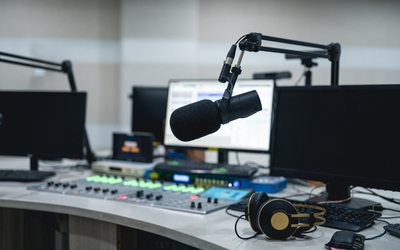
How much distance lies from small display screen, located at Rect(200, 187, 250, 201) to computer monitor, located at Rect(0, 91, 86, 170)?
2.39 ft

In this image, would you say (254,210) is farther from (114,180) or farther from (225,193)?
(114,180)

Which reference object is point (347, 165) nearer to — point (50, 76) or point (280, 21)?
point (280, 21)

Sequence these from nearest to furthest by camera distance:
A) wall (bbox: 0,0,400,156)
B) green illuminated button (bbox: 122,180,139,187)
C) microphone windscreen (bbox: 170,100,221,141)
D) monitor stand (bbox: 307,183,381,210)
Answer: microphone windscreen (bbox: 170,100,221,141) < monitor stand (bbox: 307,183,381,210) < green illuminated button (bbox: 122,180,139,187) < wall (bbox: 0,0,400,156)

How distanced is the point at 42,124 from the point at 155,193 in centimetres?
81

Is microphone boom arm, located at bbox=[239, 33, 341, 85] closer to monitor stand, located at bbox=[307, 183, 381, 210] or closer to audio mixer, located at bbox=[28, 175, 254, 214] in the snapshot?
monitor stand, located at bbox=[307, 183, 381, 210]

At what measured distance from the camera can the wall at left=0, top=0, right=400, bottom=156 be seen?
3.27 meters

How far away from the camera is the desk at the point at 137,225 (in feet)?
2.66

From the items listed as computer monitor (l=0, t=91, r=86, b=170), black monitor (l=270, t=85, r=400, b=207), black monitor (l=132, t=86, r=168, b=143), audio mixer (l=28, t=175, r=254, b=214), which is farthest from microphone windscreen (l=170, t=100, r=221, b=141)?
black monitor (l=132, t=86, r=168, b=143)

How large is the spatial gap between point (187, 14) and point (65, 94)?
1.95 metres

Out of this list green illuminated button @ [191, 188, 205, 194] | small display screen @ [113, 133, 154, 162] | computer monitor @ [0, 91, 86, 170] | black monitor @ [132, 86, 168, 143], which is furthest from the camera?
black monitor @ [132, 86, 168, 143]

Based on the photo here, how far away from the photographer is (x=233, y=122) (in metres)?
1.55

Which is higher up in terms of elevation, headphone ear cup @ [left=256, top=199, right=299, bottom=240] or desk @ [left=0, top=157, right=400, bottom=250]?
headphone ear cup @ [left=256, top=199, right=299, bottom=240]

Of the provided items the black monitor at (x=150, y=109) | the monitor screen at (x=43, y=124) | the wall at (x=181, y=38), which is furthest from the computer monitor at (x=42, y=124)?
the wall at (x=181, y=38)

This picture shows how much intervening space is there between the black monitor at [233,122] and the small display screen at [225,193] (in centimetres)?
25
